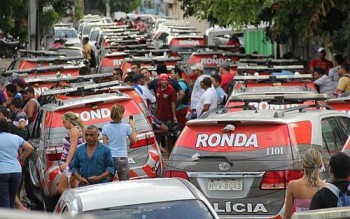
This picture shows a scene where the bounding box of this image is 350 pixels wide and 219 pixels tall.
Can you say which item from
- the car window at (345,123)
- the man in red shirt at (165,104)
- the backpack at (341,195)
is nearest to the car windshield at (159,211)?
the backpack at (341,195)

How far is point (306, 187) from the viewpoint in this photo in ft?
30.1

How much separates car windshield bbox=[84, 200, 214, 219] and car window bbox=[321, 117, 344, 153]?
369 cm

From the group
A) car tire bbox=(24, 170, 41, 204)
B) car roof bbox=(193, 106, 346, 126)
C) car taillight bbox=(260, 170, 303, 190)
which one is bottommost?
car tire bbox=(24, 170, 41, 204)

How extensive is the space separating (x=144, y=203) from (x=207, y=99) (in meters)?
11.6

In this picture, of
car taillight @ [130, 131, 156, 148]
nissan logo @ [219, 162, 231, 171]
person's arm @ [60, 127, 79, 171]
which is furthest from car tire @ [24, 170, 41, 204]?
nissan logo @ [219, 162, 231, 171]

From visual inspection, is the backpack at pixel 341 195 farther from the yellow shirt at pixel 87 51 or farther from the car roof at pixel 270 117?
the yellow shirt at pixel 87 51

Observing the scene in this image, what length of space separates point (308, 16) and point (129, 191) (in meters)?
17.9

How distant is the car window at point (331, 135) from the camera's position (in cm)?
1168

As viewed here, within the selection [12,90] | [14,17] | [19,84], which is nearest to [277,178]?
[12,90]

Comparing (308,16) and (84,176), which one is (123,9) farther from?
(84,176)

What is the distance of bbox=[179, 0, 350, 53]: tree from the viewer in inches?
989

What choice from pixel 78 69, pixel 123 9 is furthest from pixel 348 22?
pixel 123 9

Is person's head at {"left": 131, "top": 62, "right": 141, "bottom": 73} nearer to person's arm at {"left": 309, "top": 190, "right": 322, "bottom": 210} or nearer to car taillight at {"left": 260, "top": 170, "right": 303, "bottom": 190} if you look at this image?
car taillight at {"left": 260, "top": 170, "right": 303, "bottom": 190}

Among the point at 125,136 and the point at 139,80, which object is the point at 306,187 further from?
the point at 139,80
